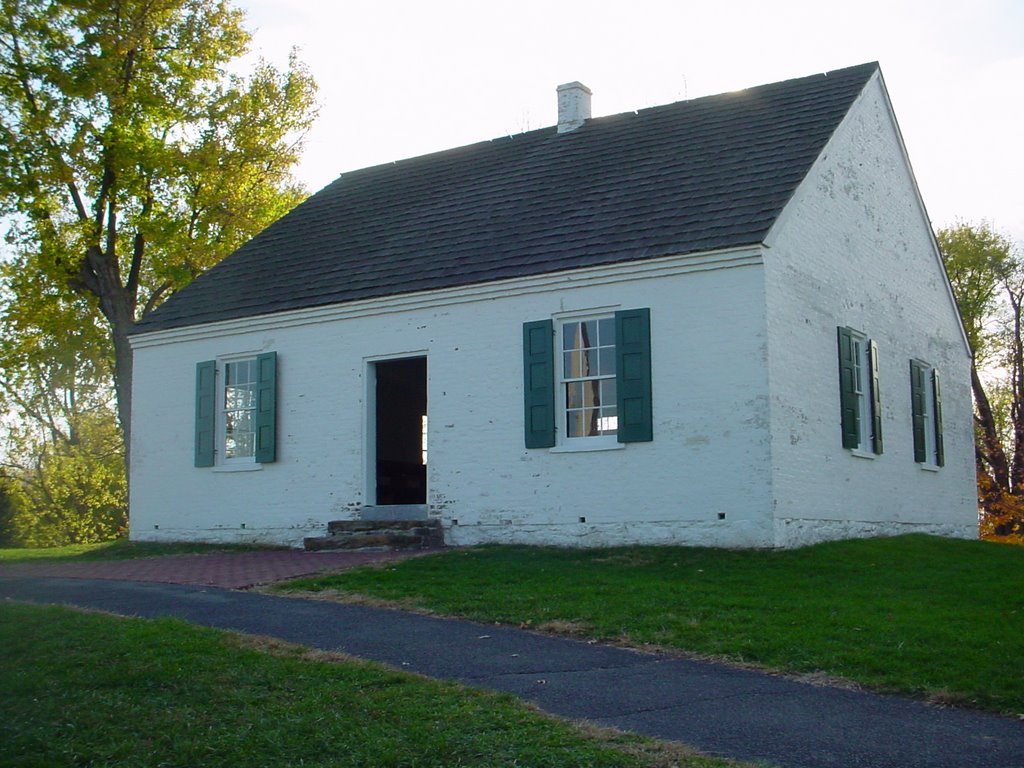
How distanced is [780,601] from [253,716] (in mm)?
5427

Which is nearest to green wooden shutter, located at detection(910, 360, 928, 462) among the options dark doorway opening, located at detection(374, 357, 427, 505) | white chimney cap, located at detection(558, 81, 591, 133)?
white chimney cap, located at detection(558, 81, 591, 133)

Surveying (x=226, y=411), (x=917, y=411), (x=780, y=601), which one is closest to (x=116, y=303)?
(x=226, y=411)

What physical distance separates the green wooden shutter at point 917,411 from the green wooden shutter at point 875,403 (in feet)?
6.07

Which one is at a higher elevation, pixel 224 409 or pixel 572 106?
pixel 572 106

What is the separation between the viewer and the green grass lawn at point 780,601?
7.89 m

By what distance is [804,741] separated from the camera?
6.24 metres

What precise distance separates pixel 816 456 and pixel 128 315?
52.9 feet

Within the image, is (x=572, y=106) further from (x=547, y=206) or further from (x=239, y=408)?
(x=239, y=408)

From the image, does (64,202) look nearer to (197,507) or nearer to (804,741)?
(197,507)

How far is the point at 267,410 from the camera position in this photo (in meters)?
17.6

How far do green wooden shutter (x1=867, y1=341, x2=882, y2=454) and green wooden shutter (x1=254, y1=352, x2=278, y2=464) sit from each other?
9.10 meters

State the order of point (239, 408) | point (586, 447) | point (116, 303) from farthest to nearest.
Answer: point (116, 303) < point (239, 408) < point (586, 447)

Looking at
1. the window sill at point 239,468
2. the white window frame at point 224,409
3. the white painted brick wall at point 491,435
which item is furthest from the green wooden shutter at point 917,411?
the white window frame at point 224,409

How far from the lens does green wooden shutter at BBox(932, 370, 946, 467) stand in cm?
1919
